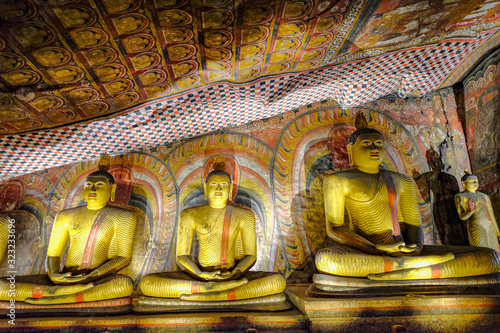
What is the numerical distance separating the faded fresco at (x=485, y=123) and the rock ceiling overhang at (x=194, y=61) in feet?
0.88

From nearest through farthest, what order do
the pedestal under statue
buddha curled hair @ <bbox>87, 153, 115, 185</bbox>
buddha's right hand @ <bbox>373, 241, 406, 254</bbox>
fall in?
the pedestal under statue
buddha's right hand @ <bbox>373, 241, 406, 254</bbox>
buddha curled hair @ <bbox>87, 153, 115, 185</bbox>

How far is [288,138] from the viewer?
534cm

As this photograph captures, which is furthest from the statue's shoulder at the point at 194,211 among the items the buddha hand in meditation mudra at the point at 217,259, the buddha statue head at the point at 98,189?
the buddha statue head at the point at 98,189

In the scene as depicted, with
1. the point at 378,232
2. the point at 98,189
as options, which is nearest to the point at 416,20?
the point at 378,232

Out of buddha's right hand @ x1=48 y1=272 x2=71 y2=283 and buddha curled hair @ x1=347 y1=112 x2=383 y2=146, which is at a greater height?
buddha curled hair @ x1=347 y1=112 x2=383 y2=146

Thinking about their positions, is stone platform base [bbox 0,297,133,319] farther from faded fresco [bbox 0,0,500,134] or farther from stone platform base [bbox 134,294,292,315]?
faded fresco [bbox 0,0,500,134]

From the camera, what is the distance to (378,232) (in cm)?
391

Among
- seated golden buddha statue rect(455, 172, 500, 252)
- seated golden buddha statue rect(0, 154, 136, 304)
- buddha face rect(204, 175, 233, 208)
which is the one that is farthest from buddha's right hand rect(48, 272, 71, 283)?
seated golden buddha statue rect(455, 172, 500, 252)

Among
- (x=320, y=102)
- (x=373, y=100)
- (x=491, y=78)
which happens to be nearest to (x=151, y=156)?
(x=320, y=102)

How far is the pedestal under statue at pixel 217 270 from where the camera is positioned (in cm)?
320

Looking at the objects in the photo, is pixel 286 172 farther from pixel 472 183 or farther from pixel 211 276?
pixel 472 183

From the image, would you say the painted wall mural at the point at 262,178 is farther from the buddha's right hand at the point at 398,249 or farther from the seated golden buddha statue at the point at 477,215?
the buddha's right hand at the point at 398,249

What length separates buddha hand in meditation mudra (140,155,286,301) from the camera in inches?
129

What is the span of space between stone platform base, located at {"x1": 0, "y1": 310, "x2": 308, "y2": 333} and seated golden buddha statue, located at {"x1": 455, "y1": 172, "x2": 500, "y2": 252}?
10.2 feet
